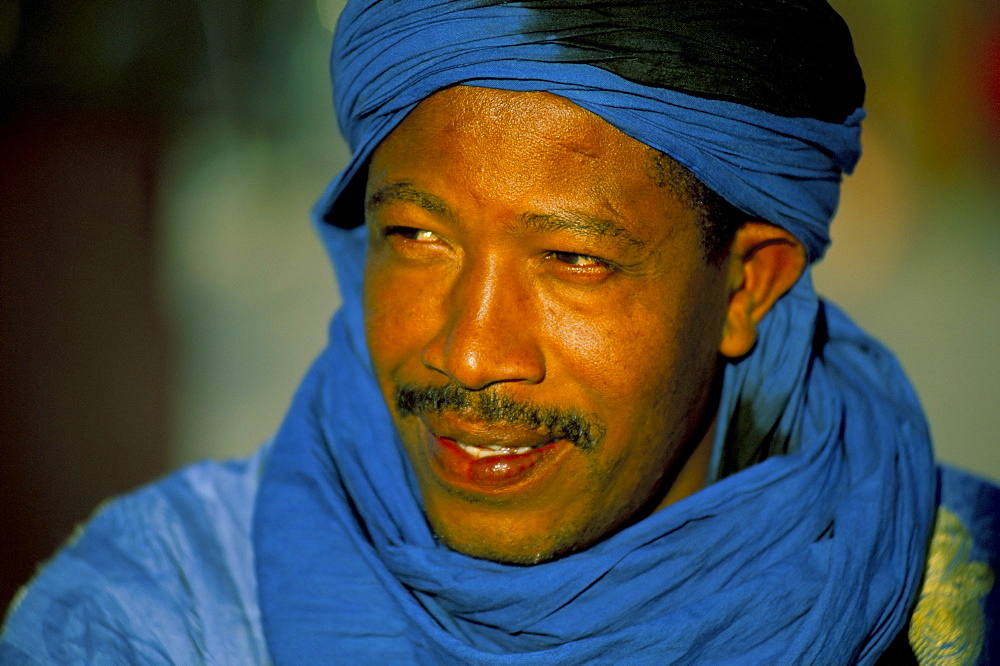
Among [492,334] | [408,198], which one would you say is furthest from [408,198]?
[492,334]

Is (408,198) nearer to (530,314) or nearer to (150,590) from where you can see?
(530,314)

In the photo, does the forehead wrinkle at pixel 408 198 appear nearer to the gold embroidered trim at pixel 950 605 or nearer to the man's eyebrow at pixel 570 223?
the man's eyebrow at pixel 570 223

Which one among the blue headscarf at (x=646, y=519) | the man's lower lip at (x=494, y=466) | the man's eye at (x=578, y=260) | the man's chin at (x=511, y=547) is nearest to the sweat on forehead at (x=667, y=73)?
the blue headscarf at (x=646, y=519)

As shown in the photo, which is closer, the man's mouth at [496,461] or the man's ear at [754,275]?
the man's mouth at [496,461]

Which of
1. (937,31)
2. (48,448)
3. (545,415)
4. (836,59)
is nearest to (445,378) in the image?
(545,415)

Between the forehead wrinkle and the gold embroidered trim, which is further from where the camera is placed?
the gold embroidered trim

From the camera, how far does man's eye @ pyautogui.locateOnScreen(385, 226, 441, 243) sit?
1.84 meters

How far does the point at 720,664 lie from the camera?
1828 mm

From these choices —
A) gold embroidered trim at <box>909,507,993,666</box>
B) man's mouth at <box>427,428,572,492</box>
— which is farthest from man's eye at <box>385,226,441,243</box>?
gold embroidered trim at <box>909,507,993,666</box>

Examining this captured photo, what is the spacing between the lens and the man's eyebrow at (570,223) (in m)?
1.69

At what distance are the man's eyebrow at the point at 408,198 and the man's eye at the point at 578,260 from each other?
222 millimetres

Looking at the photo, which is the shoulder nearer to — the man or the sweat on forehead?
the man

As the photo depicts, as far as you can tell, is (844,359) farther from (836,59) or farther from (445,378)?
(445,378)

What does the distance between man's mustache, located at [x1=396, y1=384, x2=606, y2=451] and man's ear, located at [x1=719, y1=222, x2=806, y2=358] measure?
1.34ft
